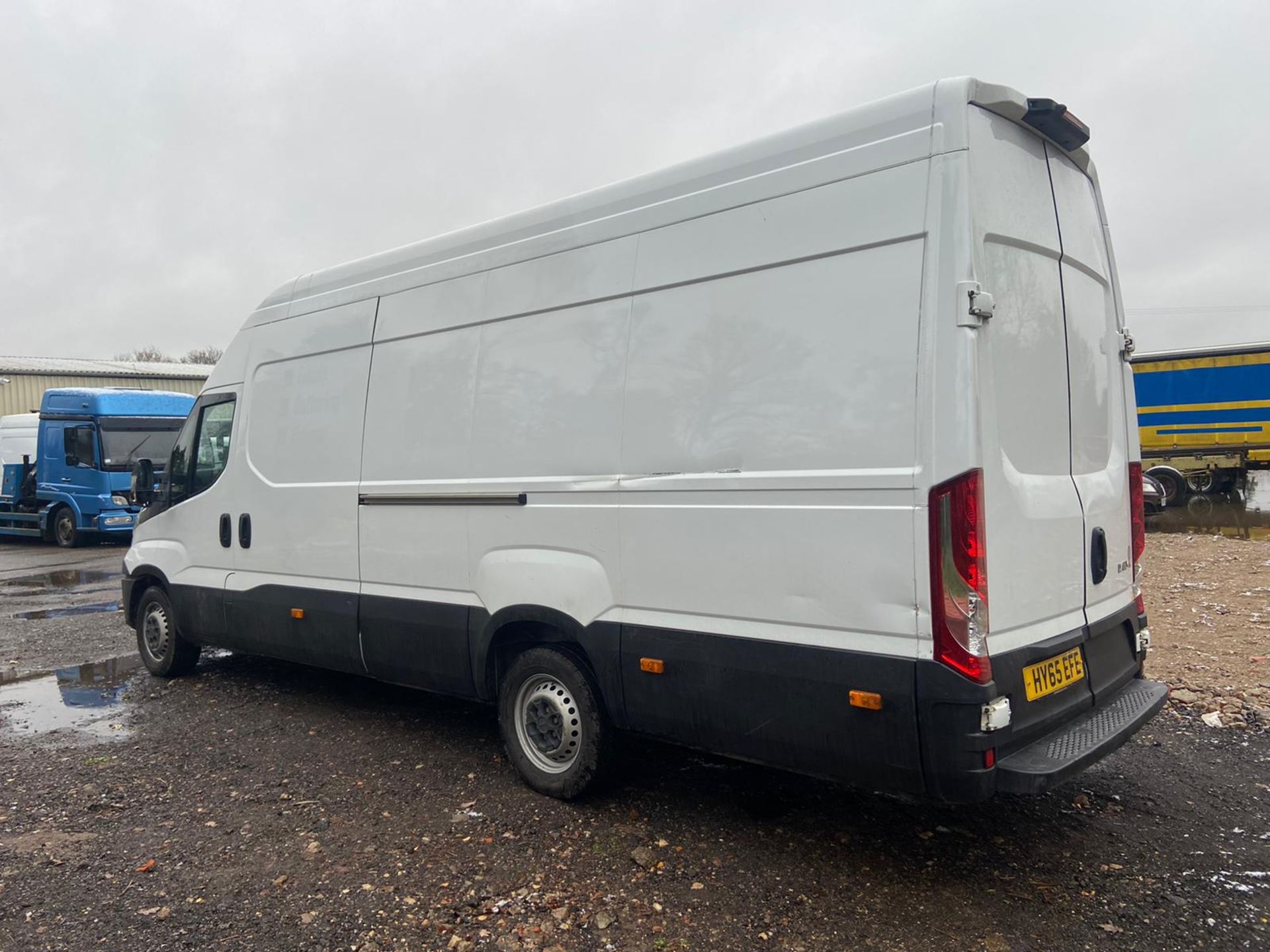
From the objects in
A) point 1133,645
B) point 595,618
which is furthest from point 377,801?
Result: point 1133,645

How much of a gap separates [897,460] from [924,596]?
47cm

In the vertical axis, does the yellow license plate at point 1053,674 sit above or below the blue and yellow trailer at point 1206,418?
below

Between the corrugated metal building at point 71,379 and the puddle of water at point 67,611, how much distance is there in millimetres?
28262

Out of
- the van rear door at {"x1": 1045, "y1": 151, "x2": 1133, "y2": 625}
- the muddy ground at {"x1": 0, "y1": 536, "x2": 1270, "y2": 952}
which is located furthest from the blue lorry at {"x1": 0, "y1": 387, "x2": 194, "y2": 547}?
the van rear door at {"x1": 1045, "y1": 151, "x2": 1133, "y2": 625}

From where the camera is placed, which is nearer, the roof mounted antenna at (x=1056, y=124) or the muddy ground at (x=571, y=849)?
the muddy ground at (x=571, y=849)

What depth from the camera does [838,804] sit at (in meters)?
4.24

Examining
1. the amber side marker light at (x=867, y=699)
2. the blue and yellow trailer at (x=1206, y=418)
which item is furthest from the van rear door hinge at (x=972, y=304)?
the blue and yellow trailer at (x=1206, y=418)

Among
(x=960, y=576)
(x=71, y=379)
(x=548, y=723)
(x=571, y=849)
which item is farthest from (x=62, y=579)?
(x=71, y=379)

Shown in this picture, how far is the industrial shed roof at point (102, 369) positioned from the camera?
120ft

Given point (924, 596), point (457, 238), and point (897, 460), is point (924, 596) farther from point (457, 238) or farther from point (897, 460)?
point (457, 238)

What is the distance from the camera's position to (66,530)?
729 inches

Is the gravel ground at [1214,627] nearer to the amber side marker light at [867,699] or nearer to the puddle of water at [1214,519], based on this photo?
the puddle of water at [1214,519]

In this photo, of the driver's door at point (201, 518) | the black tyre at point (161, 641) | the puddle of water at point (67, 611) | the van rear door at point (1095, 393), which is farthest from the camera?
the puddle of water at point (67, 611)

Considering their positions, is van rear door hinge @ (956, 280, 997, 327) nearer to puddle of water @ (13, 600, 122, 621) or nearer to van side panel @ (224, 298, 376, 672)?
van side panel @ (224, 298, 376, 672)
